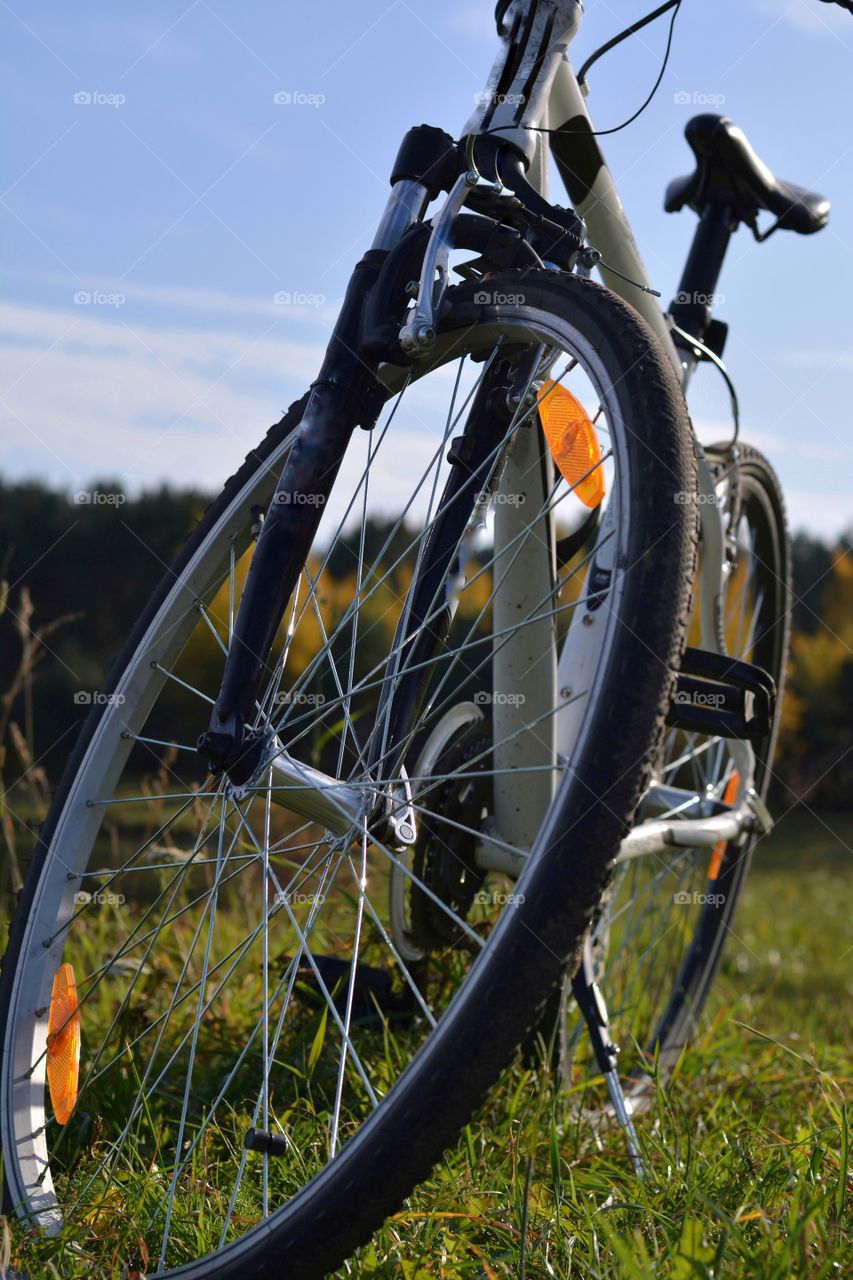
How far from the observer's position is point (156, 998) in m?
2.24

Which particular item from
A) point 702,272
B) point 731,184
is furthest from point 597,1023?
point 731,184

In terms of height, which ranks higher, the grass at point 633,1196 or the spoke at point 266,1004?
the spoke at point 266,1004

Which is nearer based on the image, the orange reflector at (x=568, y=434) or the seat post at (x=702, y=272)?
the orange reflector at (x=568, y=434)

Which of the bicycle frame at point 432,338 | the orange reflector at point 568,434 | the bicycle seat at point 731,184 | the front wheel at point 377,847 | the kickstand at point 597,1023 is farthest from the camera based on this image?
the bicycle seat at point 731,184

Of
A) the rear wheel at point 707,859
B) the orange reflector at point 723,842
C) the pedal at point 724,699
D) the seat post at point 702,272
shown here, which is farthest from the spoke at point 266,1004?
the seat post at point 702,272

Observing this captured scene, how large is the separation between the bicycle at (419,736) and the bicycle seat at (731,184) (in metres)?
0.44

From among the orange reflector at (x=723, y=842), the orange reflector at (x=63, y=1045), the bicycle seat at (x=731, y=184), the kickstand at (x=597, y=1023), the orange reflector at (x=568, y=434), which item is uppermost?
the bicycle seat at (x=731, y=184)

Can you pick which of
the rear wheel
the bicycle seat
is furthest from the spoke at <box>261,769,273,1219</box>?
the bicycle seat

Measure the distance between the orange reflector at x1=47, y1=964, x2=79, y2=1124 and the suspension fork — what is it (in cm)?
46

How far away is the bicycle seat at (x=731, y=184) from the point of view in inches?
89.0

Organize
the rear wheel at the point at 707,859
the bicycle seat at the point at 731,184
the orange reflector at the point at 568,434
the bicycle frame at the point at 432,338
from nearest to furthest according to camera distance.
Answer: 1. the bicycle frame at the point at 432,338
2. the orange reflector at the point at 568,434
3. the bicycle seat at the point at 731,184
4. the rear wheel at the point at 707,859

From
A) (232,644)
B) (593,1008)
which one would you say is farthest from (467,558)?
(593,1008)

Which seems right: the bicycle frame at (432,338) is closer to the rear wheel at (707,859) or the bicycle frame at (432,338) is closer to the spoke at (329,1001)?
the spoke at (329,1001)

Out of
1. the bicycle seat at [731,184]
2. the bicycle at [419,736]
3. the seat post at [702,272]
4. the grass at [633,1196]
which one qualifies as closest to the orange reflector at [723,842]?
the bicycle at [419,736]
